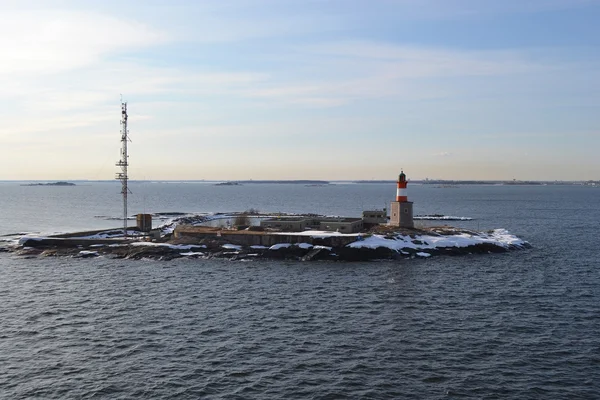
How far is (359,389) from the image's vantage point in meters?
23.3

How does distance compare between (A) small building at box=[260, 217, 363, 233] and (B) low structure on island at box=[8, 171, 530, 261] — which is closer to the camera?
(B) low structure on island at box=[8, 171, 530, 261]

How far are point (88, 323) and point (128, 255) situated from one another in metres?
27.2

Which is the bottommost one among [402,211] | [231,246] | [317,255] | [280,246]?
[317,255]

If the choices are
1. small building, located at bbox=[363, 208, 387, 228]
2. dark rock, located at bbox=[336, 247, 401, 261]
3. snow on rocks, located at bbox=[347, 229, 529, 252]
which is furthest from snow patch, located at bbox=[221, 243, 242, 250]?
small building, located at bbox=[363, 208, 387, 228]

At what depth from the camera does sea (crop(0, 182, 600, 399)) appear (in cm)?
2380

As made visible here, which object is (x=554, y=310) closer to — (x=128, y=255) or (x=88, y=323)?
(x=88, y=323)

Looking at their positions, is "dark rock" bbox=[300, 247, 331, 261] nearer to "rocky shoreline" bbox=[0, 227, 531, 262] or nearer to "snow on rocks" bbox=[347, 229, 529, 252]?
"rocky shoreline" bbox=[0, 227, 531, 262]

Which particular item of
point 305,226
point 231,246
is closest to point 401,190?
point 305,226

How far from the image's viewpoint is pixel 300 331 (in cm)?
3128

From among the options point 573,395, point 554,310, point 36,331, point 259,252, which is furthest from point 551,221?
point 36,331

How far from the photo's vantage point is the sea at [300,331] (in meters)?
23.8

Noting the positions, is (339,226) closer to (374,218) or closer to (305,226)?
(305,226)

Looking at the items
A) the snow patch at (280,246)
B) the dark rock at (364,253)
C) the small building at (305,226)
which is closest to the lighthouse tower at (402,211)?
the small building at (305,226)

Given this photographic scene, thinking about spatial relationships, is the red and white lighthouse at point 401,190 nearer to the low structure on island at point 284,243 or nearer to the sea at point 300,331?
the low structure on island at point 284,243
